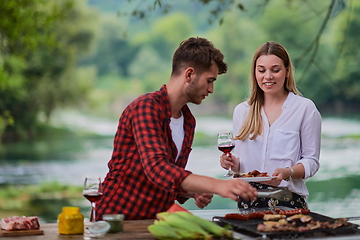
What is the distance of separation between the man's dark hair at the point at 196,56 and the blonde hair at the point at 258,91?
73cm

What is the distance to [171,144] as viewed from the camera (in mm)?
2598

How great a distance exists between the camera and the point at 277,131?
3.17 metres

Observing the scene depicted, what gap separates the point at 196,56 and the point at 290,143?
→ 0.95 m

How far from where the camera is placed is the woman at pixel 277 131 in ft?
10.2

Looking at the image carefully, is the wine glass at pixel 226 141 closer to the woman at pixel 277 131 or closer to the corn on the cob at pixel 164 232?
the woman at pixel 277 131

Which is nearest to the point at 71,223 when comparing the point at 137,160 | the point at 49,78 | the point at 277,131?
the point at 137,160

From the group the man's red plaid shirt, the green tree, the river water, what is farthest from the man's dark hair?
the green tree

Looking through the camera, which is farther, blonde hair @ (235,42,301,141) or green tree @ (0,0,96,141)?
green tree @ (0,0,96,141)

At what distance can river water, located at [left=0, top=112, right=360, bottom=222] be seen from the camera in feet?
49.2

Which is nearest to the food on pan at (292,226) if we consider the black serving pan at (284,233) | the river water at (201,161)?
the black serving pan at (284,233)

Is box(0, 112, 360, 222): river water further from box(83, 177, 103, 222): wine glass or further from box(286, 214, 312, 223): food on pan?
box(83, 177, 103, 222): wine glass

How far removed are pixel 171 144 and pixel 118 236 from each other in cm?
59

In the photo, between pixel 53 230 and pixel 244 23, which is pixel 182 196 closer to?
pixel 53 230

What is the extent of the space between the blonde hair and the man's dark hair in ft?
2.40
